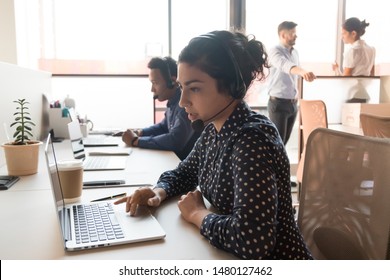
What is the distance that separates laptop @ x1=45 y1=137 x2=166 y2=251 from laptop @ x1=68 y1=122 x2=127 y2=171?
1.62 ft

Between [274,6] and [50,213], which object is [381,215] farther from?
[274,6]

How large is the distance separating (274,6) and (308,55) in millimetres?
555

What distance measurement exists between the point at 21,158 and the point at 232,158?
0.82 m

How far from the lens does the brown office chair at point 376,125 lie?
1754 millimetres

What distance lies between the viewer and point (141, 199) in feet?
3.12

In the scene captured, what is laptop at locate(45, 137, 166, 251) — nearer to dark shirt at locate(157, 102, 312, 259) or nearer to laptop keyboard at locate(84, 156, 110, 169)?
dark shirt at locate(157, 102, 312, 259)

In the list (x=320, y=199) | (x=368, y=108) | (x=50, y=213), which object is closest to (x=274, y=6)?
(x=368, y=108)

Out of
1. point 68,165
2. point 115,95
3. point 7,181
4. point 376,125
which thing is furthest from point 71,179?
point 115,95

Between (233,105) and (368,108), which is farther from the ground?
(233,105)

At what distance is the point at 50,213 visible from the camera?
0.93 metres

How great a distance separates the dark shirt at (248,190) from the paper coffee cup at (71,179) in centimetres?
25

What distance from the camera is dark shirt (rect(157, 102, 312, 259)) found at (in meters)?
0.70


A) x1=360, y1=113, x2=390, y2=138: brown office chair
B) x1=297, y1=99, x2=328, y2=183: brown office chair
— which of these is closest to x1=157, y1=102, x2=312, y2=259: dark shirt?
x1=360, y1=113, x2=390, y2=138: brown office chair
